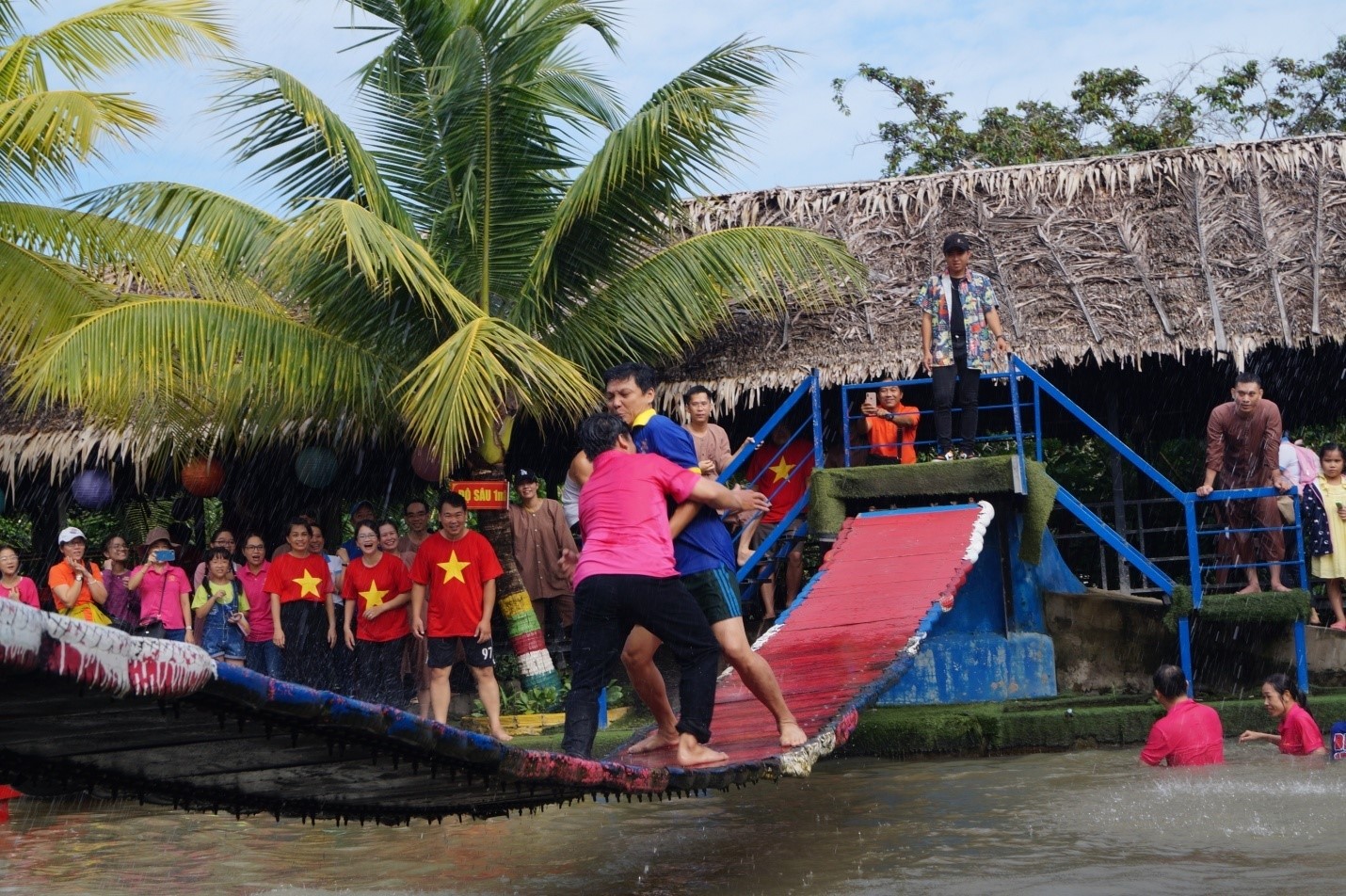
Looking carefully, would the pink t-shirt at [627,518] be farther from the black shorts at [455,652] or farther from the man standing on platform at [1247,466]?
the man standing on platform at [1247,466]

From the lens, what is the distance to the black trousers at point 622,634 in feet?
18.7

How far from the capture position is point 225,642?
11008 millimetres

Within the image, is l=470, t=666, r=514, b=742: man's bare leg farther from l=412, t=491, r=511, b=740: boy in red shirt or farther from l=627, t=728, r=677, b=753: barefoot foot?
l=627, t=728, r=677, b=753: barefoot foot

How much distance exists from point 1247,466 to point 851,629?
3.74 metres

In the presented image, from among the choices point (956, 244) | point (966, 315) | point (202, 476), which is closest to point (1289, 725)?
point (966, 315)

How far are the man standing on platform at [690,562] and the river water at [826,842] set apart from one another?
0.83m

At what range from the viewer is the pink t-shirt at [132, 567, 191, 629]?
1083 centimetres

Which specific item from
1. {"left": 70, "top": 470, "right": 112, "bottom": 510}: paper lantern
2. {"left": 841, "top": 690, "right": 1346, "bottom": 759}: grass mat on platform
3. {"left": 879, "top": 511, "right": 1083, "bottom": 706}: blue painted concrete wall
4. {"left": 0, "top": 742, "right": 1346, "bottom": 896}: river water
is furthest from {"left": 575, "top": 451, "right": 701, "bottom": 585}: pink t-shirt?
{"left": 70, "top": 470, "right": 112, "bottom": 510}: paper lantern

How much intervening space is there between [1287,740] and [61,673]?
7500 millimetres

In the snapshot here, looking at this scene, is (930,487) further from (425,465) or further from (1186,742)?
(425,465)

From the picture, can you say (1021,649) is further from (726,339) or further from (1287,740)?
(726,339)

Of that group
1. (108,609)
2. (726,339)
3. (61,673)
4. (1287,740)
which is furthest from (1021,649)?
(61,673)

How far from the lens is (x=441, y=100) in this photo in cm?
1089

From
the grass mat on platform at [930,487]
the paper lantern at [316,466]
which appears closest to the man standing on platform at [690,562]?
the grass mat on platform at [930,487]
